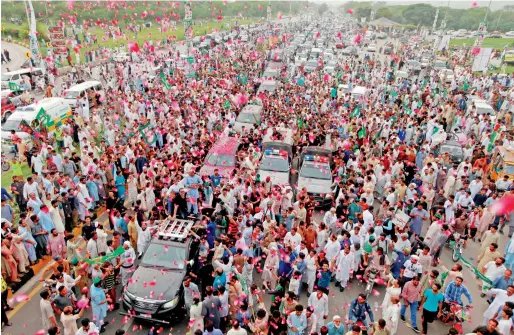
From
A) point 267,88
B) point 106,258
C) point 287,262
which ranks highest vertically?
point 106,258

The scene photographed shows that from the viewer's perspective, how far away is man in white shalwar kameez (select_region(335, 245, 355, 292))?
28.4 feet

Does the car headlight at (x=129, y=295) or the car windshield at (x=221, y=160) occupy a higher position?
the car windshield at (x=221, y=160)

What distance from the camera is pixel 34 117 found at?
16484 mm

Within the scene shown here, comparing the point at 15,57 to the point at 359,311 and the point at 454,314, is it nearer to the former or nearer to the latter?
the point at 359,311

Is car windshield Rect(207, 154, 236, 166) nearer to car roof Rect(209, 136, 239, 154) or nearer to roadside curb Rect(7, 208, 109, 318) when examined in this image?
car roof Rect(209, 136, 239, 154)

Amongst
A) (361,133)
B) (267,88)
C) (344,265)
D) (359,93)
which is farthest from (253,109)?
(344,265)

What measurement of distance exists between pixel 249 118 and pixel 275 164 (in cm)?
501

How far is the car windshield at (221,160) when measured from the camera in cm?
1303

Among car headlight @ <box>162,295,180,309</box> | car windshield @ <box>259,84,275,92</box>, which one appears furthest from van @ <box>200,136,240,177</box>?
car windshield @ <box>259,84,275,92</box>

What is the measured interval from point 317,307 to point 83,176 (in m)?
7.76

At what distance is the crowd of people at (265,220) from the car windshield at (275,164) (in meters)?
0.36

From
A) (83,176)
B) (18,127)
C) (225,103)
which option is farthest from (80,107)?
(83,176)

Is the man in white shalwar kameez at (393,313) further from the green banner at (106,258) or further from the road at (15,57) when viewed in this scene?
the road at (15,57)

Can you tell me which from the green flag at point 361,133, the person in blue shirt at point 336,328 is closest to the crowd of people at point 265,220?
the person in blue shirt at point 336,328
